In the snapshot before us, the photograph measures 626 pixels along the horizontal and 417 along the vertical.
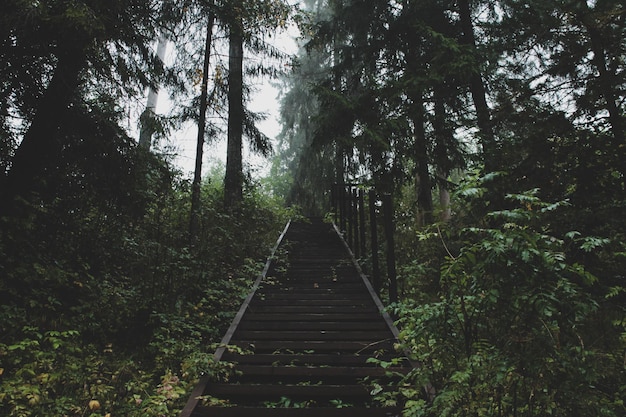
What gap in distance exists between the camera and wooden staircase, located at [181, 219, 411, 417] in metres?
3.28

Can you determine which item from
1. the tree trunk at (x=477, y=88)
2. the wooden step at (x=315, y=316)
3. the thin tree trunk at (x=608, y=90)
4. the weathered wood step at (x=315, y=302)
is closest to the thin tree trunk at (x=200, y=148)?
the weathered wood step at (x=315, y=302)

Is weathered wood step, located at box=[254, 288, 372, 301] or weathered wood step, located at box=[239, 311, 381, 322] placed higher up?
weathered wood step, located at box=[254, 288, 372, 301]

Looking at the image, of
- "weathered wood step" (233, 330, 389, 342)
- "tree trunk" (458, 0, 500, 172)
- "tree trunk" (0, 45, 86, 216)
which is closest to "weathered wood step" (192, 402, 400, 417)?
"weathered wood step" (233, 330, 389, 342)

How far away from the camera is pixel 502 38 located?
23.7 feet

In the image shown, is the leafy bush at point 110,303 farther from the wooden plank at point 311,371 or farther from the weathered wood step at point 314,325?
the weathered wood step at point 314,325

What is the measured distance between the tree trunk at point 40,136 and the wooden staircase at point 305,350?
142 inches

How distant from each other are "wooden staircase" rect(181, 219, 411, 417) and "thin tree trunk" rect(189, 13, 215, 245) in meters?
1.85

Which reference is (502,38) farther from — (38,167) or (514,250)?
(38,167)

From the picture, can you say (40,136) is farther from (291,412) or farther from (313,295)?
(291,412)

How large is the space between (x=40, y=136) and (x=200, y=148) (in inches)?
137

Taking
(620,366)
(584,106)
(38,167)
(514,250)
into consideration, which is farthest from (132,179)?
(584,106)

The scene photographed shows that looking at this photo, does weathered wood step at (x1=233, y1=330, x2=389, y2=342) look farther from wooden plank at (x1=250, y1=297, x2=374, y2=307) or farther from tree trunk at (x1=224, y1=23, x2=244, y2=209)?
tree trunk at (x1=224, y1=23, x2=244, y2=209)

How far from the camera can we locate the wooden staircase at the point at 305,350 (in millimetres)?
3275

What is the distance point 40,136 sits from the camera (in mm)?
5438
